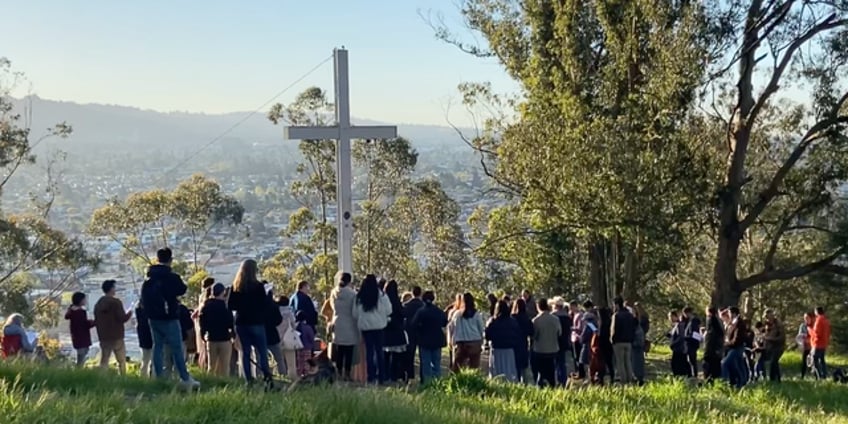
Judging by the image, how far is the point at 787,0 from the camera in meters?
21.7

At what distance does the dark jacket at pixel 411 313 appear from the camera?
12.6 metres

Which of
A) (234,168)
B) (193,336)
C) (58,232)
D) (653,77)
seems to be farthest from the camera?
(234,168)

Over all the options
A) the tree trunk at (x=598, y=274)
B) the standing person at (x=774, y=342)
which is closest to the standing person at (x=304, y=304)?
the standing person at (x=774, y=342)

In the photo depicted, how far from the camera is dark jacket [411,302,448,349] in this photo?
12234 millimetres

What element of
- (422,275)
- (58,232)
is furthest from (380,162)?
(58,232)

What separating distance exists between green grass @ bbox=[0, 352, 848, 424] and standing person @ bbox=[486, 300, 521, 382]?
232 centimetres

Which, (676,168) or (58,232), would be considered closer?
(676,168)

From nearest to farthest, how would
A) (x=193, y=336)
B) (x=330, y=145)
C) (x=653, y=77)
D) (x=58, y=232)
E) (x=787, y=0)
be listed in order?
(x=193, y=336), (x=653, y=77), (x=787, y=0), (x=58, y=232), (x=330, y=145)

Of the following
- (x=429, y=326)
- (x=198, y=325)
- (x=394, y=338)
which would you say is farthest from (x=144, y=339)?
(x=429, y=326)

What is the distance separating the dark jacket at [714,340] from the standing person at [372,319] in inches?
226

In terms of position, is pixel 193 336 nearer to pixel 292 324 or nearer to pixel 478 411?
pixel 292 324

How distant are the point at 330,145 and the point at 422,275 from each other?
6577 mm

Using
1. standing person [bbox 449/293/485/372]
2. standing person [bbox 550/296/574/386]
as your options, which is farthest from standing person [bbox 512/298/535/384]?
standing person [bbox 550/296/574/386]

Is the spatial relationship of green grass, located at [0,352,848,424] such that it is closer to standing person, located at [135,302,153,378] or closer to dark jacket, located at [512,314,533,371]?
standing person, located at [135,302,153,378]
